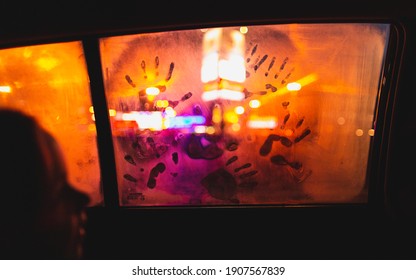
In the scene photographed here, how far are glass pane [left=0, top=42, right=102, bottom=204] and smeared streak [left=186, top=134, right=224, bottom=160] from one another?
1162mm

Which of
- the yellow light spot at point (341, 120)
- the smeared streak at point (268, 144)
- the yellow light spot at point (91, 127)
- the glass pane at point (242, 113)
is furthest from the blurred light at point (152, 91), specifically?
the yellow light spot at point (341, 120)

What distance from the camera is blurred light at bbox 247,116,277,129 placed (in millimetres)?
3668

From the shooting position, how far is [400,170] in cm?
297

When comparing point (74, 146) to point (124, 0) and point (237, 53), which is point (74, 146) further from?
point (237, 53)

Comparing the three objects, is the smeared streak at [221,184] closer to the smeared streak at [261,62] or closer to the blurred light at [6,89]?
the smeared streak at [261,62]

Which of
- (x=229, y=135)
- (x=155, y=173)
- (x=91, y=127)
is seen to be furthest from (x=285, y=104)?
(x=91, y=127)

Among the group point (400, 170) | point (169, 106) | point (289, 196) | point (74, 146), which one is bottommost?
point (289, 196)

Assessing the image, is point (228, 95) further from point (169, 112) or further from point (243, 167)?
point (243, 167)

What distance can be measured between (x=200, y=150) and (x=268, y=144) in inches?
31.7

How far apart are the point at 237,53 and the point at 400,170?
2.07 meters

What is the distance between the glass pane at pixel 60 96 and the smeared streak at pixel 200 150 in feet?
3.81

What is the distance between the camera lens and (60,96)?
3896 millimetres

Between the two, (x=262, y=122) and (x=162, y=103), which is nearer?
(x=262, y=122)

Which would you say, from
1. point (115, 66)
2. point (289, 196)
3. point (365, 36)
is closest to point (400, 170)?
point (289, 196)
